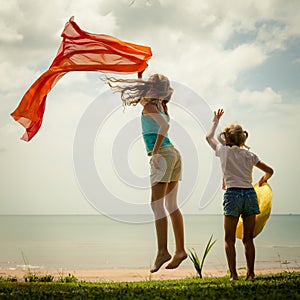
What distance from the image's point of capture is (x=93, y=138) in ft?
24.2

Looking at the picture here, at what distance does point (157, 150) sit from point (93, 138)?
4.62 feet

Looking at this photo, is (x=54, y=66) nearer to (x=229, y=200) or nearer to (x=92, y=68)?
(x=92, y=68)

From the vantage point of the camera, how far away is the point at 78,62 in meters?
7.08

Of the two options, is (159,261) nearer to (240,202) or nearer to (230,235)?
(230,235)

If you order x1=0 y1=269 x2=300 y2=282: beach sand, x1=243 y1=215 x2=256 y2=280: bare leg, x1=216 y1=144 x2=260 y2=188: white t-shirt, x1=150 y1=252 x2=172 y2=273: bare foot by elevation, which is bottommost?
x1=0 y1=269 x2=300 y2=282: beach sand

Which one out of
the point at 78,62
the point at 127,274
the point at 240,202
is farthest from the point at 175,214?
the point at 127,274

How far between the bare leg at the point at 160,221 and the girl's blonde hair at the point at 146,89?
1.08 m

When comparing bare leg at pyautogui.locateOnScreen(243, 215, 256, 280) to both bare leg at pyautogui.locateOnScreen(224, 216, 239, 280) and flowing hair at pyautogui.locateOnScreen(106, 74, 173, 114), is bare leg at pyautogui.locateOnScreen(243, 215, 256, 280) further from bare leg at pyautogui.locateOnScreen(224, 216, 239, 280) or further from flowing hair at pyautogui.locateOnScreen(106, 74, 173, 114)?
flowing hair at pyautogui.locateOnScreen(106, 74, 173, 114)

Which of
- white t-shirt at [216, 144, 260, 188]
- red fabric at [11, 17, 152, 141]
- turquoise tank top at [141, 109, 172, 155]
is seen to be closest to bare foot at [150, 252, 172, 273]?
white t-shirt at [216, 144, 260, 188]

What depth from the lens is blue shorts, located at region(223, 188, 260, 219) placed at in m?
6.21

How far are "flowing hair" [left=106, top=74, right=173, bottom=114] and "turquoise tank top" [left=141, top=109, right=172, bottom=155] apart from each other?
0.23 meters

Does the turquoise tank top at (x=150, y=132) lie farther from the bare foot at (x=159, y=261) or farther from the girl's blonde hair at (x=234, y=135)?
the bare foot at (x=159, y=261)

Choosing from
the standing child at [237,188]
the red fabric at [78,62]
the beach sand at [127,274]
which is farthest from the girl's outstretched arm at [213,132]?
the beach sand at [127,274]

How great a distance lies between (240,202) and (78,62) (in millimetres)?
2820
